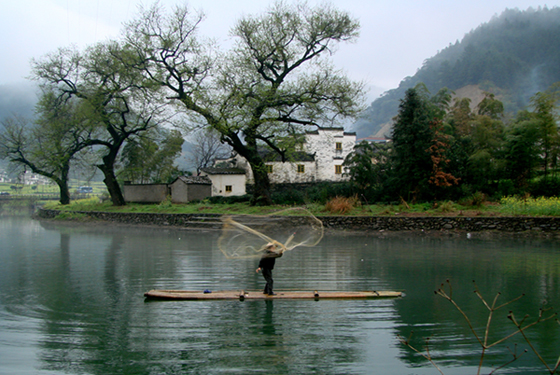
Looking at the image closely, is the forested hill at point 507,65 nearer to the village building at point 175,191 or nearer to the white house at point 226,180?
the white house at point 226,180

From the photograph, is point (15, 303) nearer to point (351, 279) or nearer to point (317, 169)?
point (351, 279)

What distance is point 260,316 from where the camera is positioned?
25.7ft

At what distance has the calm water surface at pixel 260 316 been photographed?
5.79m

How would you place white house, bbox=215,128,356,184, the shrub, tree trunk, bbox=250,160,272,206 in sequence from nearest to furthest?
the shrub, tree trunk, bbox=250,160,272,206, white house, bbox=215,128,356,184

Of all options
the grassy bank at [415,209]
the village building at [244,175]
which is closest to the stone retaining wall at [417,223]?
the grassy bank at [415,209]

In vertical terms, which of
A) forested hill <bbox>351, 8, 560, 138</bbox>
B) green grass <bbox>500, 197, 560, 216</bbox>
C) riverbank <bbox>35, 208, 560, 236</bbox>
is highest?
forested hill <bbox>351, 8, 560, 138</bbox>

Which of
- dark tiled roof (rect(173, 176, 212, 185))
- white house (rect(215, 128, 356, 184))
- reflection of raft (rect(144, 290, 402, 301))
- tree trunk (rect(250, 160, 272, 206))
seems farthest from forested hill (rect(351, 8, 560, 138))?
reflection of raft (rect(144, 290, 402, 301))

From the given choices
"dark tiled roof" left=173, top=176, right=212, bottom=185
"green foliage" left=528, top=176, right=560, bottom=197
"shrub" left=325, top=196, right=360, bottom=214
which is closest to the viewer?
"shrub" left=325, top=196, right=360, bottom=214

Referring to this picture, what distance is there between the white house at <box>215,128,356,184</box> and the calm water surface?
25.6 meters

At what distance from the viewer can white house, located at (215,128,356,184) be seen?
4069 cm

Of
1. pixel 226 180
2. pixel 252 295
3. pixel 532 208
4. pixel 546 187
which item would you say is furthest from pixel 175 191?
pixel 252 295

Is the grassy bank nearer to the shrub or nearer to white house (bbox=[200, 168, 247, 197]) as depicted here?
the shrub

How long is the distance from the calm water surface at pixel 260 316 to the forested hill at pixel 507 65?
12981 cm

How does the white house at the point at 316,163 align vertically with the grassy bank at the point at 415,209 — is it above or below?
above
